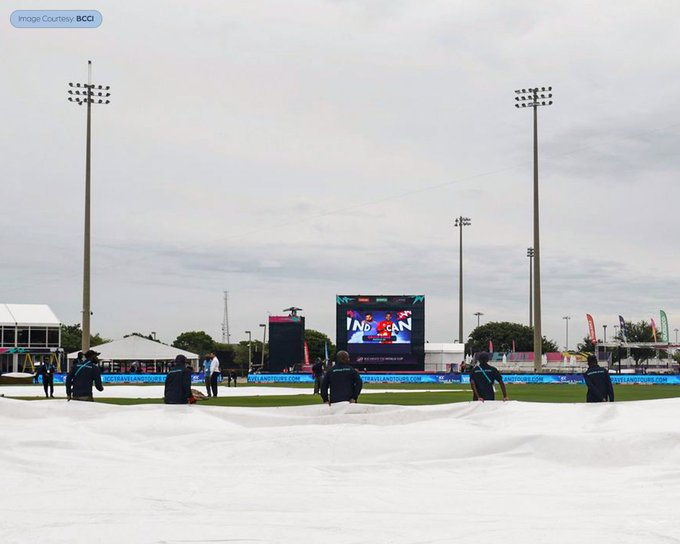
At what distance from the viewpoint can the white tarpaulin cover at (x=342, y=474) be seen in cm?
613

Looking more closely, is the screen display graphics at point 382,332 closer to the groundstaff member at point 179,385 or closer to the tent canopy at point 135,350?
the tent canopy at point 135,350

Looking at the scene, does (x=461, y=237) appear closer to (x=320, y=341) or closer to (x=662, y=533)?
(x=320, y=341)

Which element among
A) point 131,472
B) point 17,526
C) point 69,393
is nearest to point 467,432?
point 131,472

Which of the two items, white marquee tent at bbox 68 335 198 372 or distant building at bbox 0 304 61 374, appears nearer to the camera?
white marquee tent at bbox 68 335 198 372

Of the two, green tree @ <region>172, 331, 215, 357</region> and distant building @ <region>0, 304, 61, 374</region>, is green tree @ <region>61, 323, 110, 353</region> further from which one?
distant building @ <region>0, 304, 61, 374</region>

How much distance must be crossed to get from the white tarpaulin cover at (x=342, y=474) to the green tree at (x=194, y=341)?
152m

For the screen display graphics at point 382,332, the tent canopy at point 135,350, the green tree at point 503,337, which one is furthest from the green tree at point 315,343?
the tent canopy at point 135,350

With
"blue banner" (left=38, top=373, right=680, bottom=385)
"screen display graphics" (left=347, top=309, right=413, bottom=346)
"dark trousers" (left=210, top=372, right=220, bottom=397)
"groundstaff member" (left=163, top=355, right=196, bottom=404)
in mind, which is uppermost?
"screen display graphics" (left=347, top=309, right=413, bottom=346)

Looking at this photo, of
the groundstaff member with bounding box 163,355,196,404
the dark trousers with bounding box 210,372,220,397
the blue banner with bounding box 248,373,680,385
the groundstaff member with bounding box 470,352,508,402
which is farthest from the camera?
the blue banner with bounding box 248,373,680,385

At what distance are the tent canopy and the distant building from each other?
21391 millimetres

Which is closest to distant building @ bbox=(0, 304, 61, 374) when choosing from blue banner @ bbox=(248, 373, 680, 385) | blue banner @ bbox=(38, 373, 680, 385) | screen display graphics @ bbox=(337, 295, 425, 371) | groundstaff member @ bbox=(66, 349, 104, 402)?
blue banner @ bbox=(38, 373, 680, 385)

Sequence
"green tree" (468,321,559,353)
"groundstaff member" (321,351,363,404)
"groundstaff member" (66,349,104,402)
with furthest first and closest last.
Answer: "green tree" (468,321,559,353) < "groundstaff member" (66,349,104,402) < "groundstaff member" (321,351,363,404)

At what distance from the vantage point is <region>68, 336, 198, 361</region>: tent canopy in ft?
207

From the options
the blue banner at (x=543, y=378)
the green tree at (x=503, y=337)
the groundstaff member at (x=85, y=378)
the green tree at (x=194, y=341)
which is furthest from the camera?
the green tree at (x=194, y=341)
